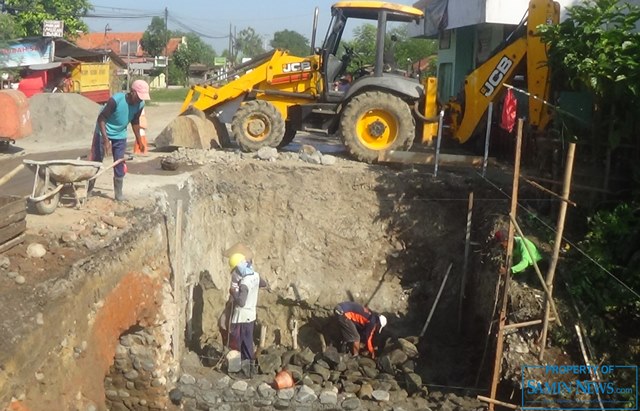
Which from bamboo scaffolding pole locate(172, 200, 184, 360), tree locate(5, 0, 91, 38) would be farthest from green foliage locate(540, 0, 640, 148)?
tree locate(5, 0, 91, 38)

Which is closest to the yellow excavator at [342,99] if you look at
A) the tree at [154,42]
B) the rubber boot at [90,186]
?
the rubber boot at [90,186]

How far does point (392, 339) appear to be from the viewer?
10.5 metres

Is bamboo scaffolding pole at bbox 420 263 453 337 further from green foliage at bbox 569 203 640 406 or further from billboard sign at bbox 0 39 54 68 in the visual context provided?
billboard sign at bbox 0 39 54 68

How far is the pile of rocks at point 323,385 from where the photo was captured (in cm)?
872

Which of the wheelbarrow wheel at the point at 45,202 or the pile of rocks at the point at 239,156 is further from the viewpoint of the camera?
the pile of rocks at the point at 239,156

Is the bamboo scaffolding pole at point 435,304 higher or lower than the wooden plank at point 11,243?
lower

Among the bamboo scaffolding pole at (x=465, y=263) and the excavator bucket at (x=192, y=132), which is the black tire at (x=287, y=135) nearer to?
the excavator bucket at (x=192, y=132)

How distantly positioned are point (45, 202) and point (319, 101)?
6.28 metres

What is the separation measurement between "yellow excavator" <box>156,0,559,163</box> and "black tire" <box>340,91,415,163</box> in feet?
0.06

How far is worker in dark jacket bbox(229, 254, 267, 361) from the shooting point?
366 inches

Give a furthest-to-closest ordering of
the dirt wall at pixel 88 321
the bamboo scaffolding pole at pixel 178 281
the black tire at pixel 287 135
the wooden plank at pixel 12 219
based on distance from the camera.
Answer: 1. the black tire at pixel 287 135
2. the bamboo scaffolding pole at pixel 178 281
3. the wooden plank at pixel 12 219
4. the dirt wall at pixel 88 321

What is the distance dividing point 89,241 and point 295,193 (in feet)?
17.2

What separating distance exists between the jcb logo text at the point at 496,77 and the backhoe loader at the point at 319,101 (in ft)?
3.81

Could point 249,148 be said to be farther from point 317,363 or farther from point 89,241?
point 89,241
